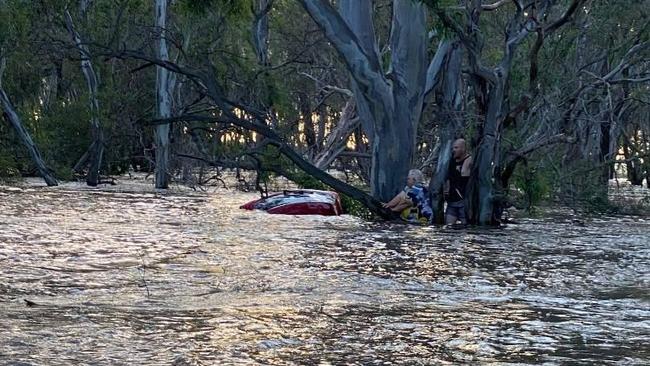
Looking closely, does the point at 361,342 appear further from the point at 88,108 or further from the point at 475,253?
the point at 88,108

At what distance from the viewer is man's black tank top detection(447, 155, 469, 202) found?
19750 mm

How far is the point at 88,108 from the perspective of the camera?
3469 cm

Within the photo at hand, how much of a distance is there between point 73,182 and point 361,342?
97.3 ft

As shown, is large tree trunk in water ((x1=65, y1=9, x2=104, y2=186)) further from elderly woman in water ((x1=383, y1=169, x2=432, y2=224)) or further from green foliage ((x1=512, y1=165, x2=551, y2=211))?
green foliage ((x1=512, y1=165, x2=551, y2=211))

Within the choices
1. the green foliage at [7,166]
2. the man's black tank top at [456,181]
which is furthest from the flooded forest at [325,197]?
the green foliage at [7,166]

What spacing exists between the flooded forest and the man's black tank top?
3cm

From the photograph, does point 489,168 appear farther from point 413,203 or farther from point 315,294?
point 315,294

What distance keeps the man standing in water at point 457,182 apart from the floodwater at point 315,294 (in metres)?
1.36

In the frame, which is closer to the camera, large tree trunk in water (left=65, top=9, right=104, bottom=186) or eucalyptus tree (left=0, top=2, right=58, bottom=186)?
eucalyptus tree (left=0, top=2, right=58, bottom=186)

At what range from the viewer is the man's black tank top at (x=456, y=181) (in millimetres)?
19750

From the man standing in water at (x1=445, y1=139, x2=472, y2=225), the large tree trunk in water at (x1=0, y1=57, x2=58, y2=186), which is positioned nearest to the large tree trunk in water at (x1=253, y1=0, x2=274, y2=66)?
the large tree trunk in water at (x1=0, y1=57, x2=58, y2=186)

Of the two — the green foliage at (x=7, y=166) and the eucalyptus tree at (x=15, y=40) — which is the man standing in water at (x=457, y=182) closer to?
the eucalyptus tree at (x=15, y=40)

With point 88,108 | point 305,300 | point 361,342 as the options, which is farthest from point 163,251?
point 88,108

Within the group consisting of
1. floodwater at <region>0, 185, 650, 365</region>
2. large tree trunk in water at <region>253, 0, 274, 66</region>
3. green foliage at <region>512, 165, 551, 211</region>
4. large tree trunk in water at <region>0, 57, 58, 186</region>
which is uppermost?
large tree trunk in water at <region>253, 0, 274, 66</region>
